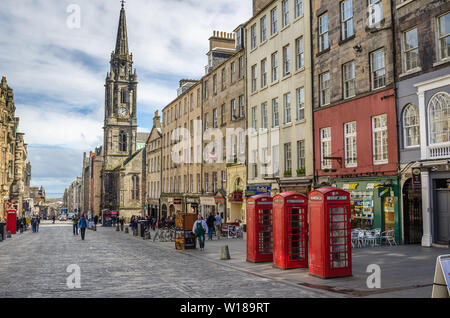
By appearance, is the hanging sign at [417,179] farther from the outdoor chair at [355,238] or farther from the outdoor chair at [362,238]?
the outdoor chair at [355,238]

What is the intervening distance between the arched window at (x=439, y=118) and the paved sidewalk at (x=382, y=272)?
4.49m

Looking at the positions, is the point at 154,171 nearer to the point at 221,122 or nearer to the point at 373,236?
the point at 221,122

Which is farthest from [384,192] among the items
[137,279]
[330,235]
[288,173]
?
[137,279]

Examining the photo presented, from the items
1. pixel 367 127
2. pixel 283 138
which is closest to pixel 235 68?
pixel 283 138

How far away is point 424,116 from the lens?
58.7ft

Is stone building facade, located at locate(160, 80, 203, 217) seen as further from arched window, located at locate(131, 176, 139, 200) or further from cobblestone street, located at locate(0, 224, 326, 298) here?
arched window, located at locate(131, 176, 139, 200)

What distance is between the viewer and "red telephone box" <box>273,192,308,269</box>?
543 inches

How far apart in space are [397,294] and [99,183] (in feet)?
328

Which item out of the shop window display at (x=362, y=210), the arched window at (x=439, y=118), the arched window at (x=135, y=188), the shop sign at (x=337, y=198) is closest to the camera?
the shop sign at (x=337, y=198)

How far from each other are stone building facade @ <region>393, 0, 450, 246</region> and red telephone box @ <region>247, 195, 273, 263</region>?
21.9 ft

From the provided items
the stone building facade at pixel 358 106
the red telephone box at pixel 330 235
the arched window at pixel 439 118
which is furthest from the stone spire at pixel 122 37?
the red telephone box at pixel 330 235

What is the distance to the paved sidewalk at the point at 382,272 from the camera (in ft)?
32.8

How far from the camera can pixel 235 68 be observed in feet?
115

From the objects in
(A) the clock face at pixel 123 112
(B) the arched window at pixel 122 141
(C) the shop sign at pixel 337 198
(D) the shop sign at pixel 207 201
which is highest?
(A) the clock face at pixel 123 112
